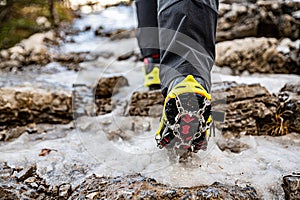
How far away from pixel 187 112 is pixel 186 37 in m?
0.33

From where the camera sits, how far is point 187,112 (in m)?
1.16

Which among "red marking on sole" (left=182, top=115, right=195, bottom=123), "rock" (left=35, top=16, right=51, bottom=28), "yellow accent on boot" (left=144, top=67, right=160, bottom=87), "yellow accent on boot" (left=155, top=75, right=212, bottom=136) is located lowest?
"yellow accent on boot" (left=144, top=67, right=160, bottom=87)

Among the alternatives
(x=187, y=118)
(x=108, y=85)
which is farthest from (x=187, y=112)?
(x=108, y=85)

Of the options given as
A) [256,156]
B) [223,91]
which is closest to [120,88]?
[223,91]

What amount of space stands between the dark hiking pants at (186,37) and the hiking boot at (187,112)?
6cm

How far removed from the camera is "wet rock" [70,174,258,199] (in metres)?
1.15

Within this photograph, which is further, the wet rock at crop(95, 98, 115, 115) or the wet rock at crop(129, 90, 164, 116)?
the wet rock at crop(95, 98, 115, 115)

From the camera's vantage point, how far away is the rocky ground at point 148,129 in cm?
126

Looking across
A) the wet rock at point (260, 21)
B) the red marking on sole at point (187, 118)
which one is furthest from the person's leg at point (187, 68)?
the wet rock at point (260, 21)

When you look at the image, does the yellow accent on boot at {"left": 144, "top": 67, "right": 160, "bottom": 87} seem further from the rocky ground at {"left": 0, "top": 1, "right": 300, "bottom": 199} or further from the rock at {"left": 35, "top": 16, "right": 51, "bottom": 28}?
the rock at {"left": 35, "top": 16, "right": 51, "bottom": 28}

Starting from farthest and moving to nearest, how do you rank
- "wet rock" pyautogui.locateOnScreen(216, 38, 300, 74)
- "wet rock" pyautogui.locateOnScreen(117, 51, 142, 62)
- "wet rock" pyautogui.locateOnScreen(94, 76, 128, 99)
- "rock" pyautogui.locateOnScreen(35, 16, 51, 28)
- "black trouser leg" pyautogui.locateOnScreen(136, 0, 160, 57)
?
"rock" pyautogui.locateOnScreen(35, 16, 51, 28) → "wet rock" pyautogui.locateOnScreen(117, 51, 142, 62) → "wet rock" pyautogui.locateOnScreen(216, 38, 300, 74) → "wet rock" pyautogui.locateOnScreen(94, 76, 128, 99) → "black trouser leg" pyautogui.locateOnScreen(136, 0, 160, 57)

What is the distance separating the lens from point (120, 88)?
281cm

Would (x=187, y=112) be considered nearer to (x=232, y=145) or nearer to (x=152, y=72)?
(x=232, y=145)

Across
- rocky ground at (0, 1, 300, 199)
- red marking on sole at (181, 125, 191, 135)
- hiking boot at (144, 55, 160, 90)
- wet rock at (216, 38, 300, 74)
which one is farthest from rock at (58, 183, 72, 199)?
wet rock at (216, 38, 300, 74)
